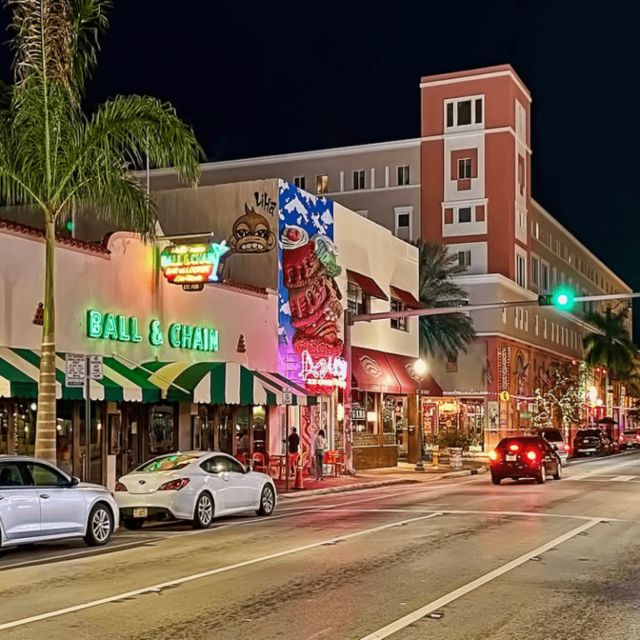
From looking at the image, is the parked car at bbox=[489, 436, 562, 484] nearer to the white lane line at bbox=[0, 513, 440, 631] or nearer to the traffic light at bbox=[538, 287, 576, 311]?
the traffic light at bbox=[538, 287, 576, 311]

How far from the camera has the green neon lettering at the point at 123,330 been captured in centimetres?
2594

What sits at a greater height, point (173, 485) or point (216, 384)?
point (216, 384)

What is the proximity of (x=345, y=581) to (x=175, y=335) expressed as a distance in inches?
659

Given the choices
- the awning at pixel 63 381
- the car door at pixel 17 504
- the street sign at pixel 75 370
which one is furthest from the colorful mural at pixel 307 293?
the car door at pixel 17 504

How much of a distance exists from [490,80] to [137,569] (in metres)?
61.8

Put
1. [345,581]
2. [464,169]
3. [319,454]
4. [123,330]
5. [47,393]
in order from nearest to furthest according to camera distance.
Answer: [345,581] < [47,393] < [123,330] < [319,454] < [464,169]

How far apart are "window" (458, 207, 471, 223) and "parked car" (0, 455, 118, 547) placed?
186ft

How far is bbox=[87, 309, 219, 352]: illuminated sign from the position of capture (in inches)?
989

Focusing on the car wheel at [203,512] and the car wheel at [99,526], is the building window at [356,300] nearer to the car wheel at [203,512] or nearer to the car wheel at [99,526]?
the car wheel at [203,512]

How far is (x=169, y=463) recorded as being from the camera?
19.5m

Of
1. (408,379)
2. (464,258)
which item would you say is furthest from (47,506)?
(464,258)

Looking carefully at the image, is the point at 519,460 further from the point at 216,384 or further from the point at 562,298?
the point at 216,384

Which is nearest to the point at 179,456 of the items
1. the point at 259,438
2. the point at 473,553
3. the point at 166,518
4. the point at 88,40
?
the point at 166,518

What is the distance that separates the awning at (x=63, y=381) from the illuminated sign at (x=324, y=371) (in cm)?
1052
